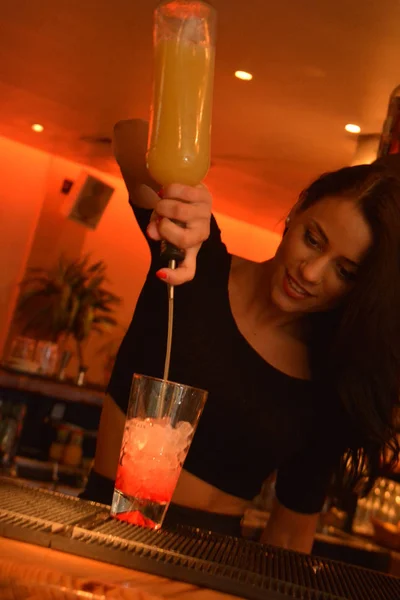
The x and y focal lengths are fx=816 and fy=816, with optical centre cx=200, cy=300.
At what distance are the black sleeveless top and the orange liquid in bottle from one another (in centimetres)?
36

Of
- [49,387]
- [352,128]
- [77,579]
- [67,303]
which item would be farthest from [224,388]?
[67,303]

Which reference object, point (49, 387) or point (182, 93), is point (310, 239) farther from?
point (49, 387)

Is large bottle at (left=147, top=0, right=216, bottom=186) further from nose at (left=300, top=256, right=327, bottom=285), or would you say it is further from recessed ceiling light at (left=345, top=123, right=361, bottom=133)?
recessed ceiling light at (left=345, top=123, right=361, bottom=133)

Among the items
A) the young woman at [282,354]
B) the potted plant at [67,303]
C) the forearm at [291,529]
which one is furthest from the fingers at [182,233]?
the potted plant at [67,303]

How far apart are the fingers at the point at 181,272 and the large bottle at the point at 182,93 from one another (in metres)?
0.10

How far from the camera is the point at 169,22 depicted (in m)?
1.03

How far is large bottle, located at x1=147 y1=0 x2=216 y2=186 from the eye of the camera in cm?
99

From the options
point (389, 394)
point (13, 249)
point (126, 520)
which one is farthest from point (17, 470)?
point (126, 520)

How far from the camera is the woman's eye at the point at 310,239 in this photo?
4.52 ft

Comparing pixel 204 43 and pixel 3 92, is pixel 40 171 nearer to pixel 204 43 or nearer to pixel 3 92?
pixel 3 92

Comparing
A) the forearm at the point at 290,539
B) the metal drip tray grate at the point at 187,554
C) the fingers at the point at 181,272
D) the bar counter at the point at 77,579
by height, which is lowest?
the forearm at the point at 290,539

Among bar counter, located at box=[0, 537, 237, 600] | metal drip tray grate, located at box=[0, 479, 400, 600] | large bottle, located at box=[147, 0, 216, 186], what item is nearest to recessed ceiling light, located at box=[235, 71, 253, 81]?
large bottle, located at box=[147, 0, 216, 186]

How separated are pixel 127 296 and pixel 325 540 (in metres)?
3.96

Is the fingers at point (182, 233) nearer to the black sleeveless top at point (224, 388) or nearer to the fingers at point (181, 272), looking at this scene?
the fingers at point (181, 272)
